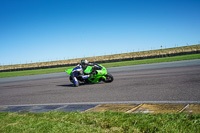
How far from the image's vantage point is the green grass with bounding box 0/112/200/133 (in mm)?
3153

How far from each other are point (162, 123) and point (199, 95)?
2835 mm

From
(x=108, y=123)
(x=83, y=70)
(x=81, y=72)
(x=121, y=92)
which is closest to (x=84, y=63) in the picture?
(x=83, y=70)

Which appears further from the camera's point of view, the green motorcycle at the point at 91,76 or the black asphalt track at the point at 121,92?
the green motorcycle at the point at 91,76

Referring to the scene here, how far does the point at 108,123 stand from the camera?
3.56 m

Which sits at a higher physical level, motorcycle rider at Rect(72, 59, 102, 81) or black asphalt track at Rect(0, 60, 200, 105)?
motorcycle rider at Rect(72, 59, 102, 81)

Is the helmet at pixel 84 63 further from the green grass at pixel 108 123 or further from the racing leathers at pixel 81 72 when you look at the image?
the green grass at pixel 108 123

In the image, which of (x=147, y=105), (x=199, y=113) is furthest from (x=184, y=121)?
(x=147, y=105)

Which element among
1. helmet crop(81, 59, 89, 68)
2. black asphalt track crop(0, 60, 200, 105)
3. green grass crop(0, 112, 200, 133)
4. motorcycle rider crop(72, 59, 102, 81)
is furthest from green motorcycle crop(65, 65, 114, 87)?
green grass crop(0, 112, 200, 133)

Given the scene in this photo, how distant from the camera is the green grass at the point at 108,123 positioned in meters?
3.15

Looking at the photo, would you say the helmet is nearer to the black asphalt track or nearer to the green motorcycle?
the green motorcycle

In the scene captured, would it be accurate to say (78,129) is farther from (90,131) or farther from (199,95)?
(199,95)

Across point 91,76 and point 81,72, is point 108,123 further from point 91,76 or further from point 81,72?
point 81,72

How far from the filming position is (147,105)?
471 centimetres

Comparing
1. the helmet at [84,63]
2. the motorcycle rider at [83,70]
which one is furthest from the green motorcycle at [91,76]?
the helmet at [84,63]
